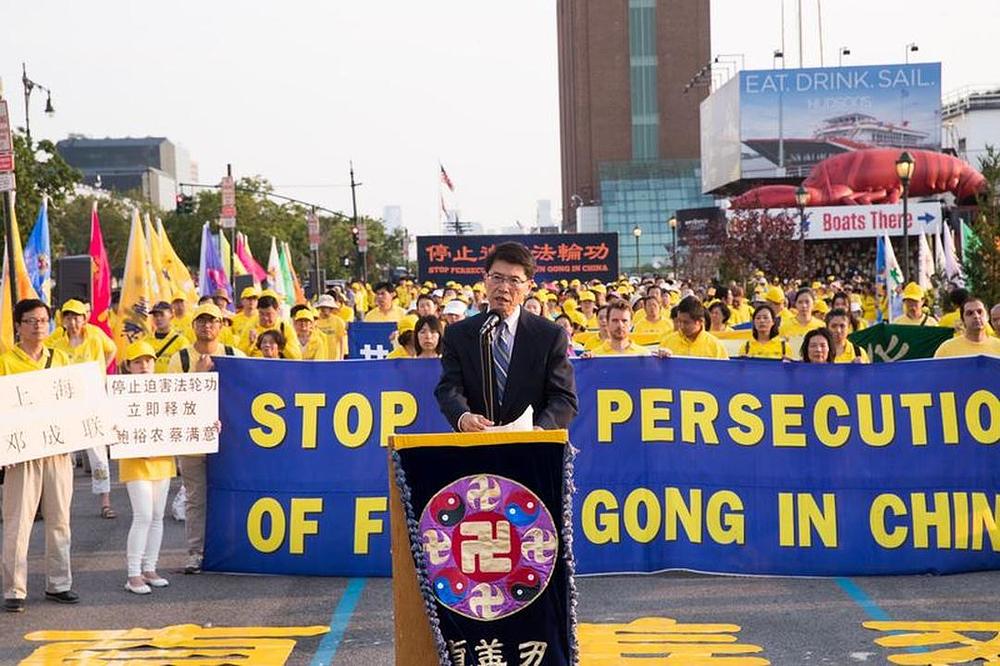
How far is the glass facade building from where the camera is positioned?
11512cm

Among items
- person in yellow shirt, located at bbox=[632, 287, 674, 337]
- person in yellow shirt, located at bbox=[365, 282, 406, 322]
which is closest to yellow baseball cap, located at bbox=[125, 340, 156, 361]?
person in yellow shirt, located at bbox=[632, 287, 674, 337]

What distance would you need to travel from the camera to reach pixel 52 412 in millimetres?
9344

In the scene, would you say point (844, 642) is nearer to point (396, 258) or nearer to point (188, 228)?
point (188, 228)

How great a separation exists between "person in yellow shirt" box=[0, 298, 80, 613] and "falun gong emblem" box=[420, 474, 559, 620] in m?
3.99

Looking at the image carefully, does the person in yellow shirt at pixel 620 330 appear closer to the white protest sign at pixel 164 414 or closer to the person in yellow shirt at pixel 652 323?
the white protest sign at pixel 164 414

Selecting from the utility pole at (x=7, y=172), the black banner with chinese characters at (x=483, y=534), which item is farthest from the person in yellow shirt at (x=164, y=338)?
the black banner with chinese characters at (x=483, y=534)

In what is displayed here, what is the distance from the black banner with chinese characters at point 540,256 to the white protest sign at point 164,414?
94.4ft

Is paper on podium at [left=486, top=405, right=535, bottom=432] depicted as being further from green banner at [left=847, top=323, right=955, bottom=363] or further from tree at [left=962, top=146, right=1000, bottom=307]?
tree at [left=962, top=146, right=1000, bottom=307]

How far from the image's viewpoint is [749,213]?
5984cm

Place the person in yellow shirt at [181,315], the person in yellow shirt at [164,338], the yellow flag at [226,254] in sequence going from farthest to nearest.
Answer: the yellow flag at [226,254], the person in yellow shirt at [181,315], the person in yellow shirt at [164,338]

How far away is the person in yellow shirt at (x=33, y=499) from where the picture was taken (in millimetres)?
9195

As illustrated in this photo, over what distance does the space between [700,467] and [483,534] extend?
4.08 meters

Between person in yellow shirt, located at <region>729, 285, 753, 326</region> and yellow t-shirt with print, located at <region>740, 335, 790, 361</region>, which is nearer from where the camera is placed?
yellow t-shirt with print, located at <region>740, 335, 790, 361</region>

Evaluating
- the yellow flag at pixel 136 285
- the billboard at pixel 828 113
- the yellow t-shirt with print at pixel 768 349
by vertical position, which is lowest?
the yellow t-shirt with print at pixel 768 349
